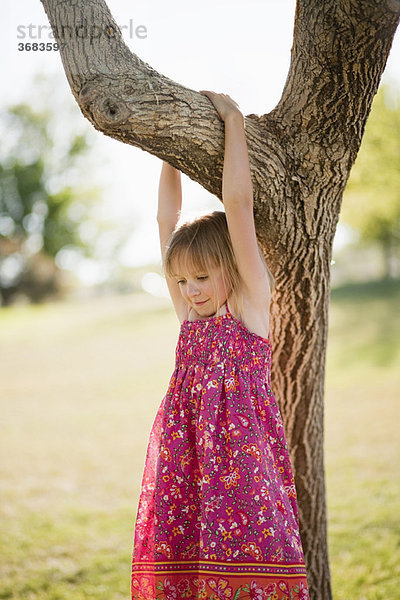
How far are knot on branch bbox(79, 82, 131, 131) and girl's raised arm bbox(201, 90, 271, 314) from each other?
31 cm

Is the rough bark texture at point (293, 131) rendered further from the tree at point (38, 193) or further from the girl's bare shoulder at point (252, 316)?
the tree at point (38, 193)

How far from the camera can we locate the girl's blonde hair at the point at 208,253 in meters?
1.99

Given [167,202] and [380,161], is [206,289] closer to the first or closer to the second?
[167,202]

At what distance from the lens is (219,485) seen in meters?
1.91

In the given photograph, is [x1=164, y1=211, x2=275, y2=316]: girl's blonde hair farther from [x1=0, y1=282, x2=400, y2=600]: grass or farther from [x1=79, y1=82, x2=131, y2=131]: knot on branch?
[x1=0, y1=282, x2=400, y2=600]: grass

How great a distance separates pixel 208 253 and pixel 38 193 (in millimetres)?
22140

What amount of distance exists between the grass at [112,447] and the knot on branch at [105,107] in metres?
2.76

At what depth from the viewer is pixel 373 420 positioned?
26.3 ft

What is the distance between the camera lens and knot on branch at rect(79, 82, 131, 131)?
5.89 ft

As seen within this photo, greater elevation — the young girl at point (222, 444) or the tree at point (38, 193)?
the tree at point (38, 193)

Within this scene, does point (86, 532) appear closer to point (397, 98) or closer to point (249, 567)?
point (249, 567)

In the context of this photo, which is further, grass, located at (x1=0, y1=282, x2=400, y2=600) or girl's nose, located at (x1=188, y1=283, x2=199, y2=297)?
grass, located at (x1=0, y1=282, x2=400, y2=600)

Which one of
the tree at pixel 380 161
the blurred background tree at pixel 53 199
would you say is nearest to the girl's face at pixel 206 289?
the tree at pixel 380 161

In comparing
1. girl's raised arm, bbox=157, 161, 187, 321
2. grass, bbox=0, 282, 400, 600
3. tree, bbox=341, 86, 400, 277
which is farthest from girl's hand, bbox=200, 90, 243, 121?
tree, bbox=341, 86, 400, 277
